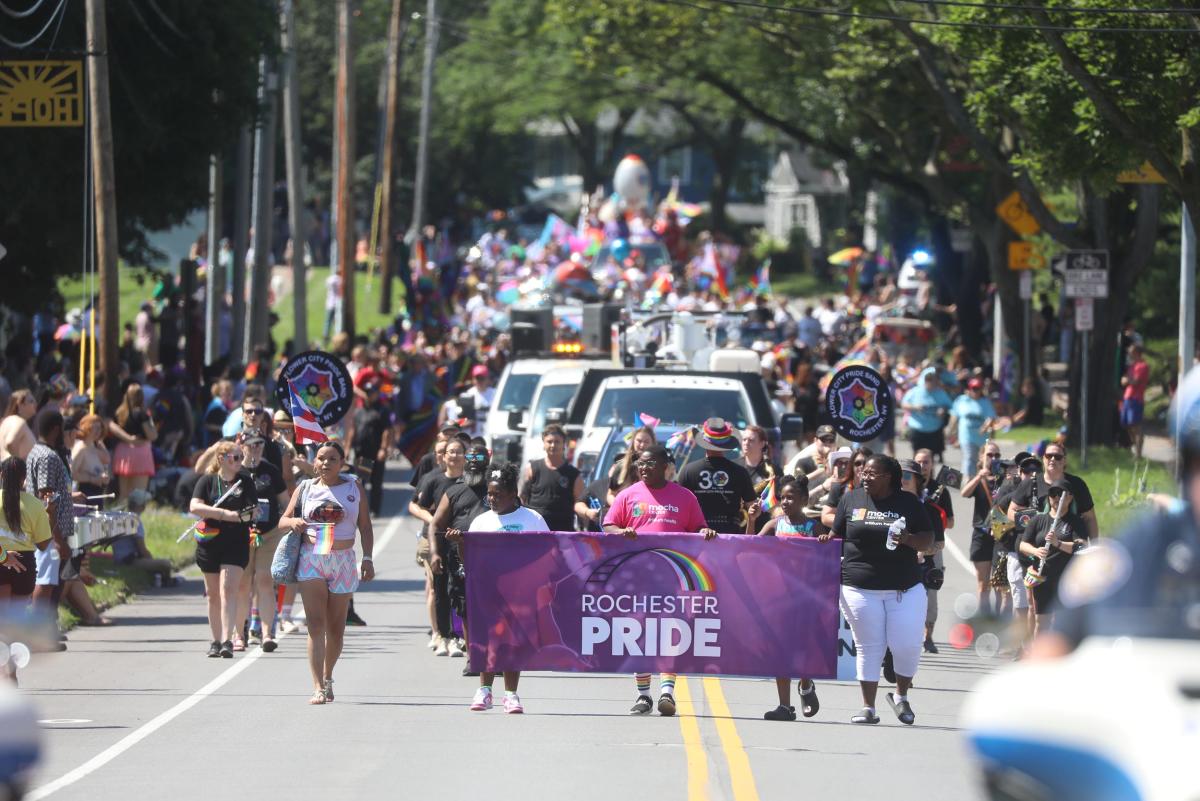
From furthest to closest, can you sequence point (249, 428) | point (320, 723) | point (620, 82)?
point (620, 82) → point (249, 428) → point (320, 723)

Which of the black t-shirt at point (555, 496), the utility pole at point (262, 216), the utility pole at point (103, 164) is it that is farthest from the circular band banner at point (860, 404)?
the utility pole at point (262, 216)

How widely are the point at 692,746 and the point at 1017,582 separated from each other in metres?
4.77

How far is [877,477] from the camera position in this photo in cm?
1212

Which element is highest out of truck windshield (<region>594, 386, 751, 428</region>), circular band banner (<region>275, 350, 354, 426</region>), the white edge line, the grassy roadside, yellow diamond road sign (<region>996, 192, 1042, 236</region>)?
yellow diamond road sign (<region>996, 192, 1042, 236</region>)

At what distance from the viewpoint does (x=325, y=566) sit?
1285 cm

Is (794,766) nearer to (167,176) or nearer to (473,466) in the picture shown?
(473,466)

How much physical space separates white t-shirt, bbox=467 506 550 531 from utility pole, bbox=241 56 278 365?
18.5m

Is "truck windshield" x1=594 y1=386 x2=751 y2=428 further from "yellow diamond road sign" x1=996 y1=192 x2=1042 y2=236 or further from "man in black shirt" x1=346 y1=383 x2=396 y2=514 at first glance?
"yellow diamond road sign" x1=996 y1=192 x2=1042 y2=236

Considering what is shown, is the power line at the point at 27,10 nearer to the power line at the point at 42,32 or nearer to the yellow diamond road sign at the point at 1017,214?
the power line at the point at 42,32

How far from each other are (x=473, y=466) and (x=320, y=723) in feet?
9.27

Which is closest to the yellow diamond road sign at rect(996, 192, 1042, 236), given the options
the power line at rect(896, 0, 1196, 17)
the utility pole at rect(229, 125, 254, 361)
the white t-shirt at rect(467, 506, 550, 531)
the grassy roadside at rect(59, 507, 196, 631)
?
the power line at rect(896, 0, 1196, 17)

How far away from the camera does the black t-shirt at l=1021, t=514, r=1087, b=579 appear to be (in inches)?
571

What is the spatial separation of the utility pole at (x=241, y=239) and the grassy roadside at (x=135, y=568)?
27.3 feet

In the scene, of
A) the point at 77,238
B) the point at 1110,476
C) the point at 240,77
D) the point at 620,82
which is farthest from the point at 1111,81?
the point at 620,82
